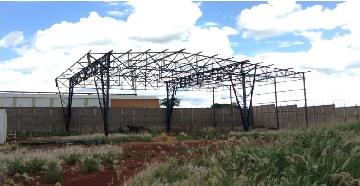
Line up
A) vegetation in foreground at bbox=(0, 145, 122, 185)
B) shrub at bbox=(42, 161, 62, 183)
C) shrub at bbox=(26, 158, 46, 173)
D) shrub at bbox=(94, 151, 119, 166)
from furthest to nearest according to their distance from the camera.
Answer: shrub at bbox=(94, 151, 119, 166) → shrub at bbox=(26, 158, 46, 173) → vegetation in foreground at bbox=(0, 145, 122, 185) → shrub at bbox=(42, 161, 62, 183)

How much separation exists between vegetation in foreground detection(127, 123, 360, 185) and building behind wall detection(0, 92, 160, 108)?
55.3 m

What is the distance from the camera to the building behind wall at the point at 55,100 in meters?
60.8

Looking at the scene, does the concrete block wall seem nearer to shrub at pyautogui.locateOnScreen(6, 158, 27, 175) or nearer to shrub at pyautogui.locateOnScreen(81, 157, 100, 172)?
shrub at pyautogui.locateOnScreen(81, 157, 100, 172)

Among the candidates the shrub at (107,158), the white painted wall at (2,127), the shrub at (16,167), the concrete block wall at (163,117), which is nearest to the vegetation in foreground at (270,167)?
the shrub at (107,158)

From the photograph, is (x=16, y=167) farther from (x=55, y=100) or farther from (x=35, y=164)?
(x=55, y=100)

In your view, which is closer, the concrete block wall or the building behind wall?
the concrete block wall

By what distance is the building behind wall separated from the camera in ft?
199

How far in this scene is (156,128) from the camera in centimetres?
4297

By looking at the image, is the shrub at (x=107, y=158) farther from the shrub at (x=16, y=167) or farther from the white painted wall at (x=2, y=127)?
the white painted wall at (x=2, y=127)

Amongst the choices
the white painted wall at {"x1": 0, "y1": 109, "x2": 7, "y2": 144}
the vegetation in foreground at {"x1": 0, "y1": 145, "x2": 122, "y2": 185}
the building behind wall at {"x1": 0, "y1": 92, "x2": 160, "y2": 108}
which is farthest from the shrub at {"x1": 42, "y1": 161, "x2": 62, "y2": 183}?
the building behind wall at {"x1": 0, "y1": 92, "x2": 160, "y2": 108}

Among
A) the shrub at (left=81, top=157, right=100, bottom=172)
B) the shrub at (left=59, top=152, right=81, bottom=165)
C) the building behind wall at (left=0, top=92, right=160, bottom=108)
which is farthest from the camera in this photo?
the building behind wall at (left=0, top=92, right=160, bottom=108)

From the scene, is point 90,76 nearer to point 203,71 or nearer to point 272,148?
point 203,71

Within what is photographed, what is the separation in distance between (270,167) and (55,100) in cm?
6034

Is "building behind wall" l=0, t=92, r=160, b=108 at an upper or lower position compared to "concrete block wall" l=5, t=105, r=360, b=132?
upper
